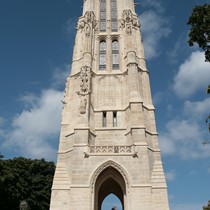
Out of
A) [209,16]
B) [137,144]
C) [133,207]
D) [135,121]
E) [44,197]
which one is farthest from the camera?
[44,197]

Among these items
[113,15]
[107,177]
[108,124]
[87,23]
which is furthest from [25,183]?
[113,15]

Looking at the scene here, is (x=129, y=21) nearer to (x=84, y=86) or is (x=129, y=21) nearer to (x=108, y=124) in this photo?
(x=84, y=86)

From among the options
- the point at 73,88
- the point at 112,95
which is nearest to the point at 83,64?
the point at 73,88

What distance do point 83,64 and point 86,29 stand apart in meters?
4.90

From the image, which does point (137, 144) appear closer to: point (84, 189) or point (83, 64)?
point (84, 189)

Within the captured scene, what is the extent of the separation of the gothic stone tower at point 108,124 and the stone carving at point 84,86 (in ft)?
0.11

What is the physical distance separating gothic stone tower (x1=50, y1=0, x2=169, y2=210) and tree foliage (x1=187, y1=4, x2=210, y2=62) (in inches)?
351

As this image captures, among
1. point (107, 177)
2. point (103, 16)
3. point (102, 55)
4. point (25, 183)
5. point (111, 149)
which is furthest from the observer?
point (103, 16)

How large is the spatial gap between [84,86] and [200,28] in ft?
38.4

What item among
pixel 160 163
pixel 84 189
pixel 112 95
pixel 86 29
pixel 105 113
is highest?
pixel 86 29

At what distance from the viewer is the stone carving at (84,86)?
65.9 ft

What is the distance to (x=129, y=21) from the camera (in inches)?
1031

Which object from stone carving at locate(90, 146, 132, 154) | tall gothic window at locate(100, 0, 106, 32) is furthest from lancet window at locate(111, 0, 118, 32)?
stone carving at locate(90, 146, 132, 154)

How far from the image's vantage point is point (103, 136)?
20547mm
